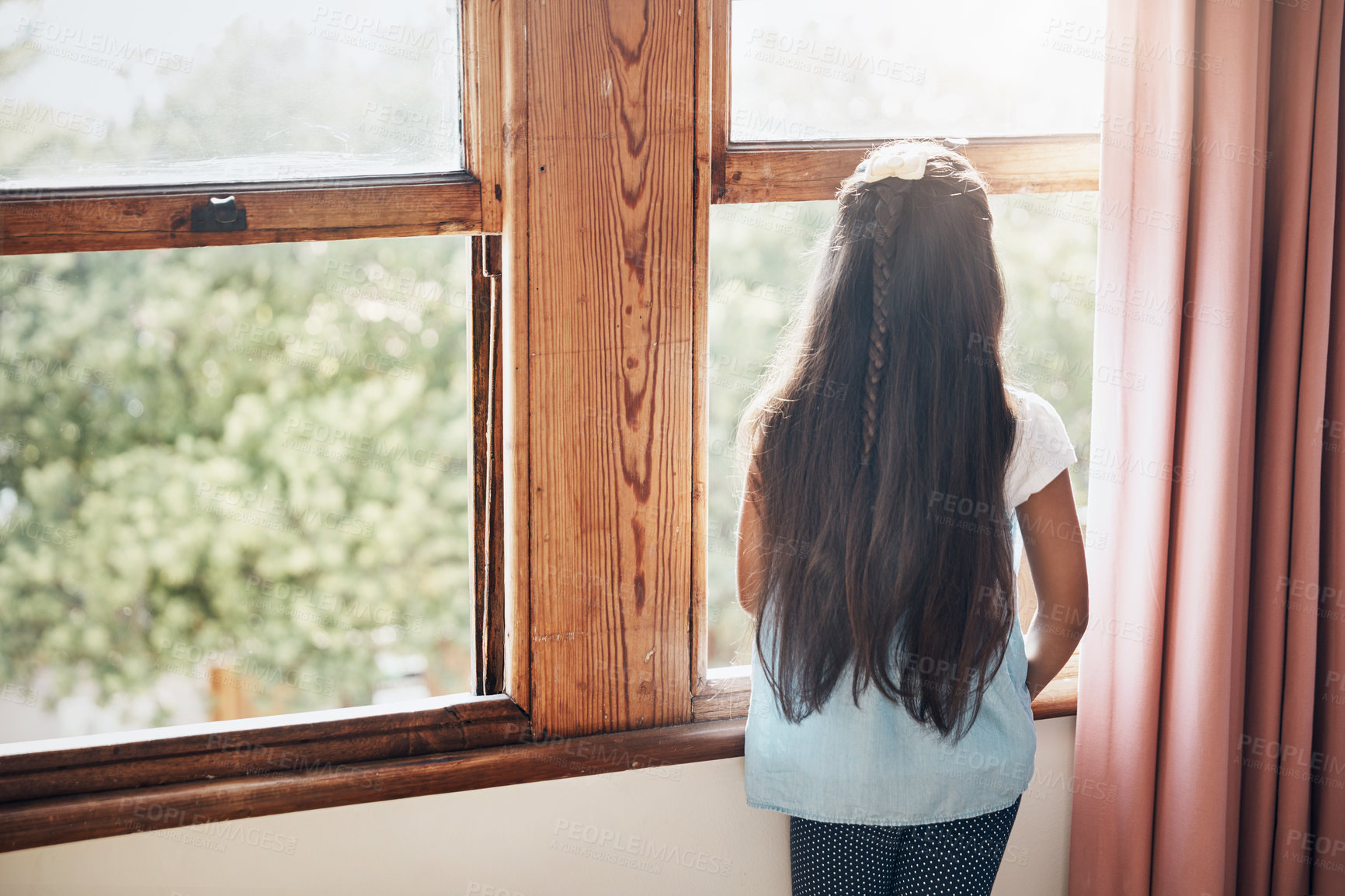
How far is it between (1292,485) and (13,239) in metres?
1.75

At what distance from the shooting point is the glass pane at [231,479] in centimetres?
315

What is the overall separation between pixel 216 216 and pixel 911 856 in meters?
1.22

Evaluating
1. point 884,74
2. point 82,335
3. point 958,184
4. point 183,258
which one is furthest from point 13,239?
point 183,258

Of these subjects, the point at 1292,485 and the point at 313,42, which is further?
the point at 1292,485

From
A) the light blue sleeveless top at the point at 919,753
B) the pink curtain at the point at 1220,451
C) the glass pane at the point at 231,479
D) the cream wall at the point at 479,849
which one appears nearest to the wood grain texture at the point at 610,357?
the cream wall at the point at 479,849

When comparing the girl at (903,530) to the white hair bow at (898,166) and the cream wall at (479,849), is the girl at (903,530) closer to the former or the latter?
the white hair bow at (898,166)

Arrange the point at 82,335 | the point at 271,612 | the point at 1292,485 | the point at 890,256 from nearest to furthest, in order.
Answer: the point at 890,256 < the point at 1292,485 < the point at 82,335 < the point at 271,612

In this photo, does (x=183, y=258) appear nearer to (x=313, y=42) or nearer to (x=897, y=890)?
(x=313, y=42)

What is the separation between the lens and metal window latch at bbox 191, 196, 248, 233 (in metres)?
1.11

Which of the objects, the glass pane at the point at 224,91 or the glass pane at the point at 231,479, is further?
the glass pane at the point at 231,479

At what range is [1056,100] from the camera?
1.49 metres

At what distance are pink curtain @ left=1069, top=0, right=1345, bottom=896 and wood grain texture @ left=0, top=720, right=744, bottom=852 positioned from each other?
639 millimetres

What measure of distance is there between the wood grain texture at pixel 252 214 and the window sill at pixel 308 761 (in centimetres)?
65

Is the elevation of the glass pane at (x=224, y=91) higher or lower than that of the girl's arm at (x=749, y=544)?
higher
